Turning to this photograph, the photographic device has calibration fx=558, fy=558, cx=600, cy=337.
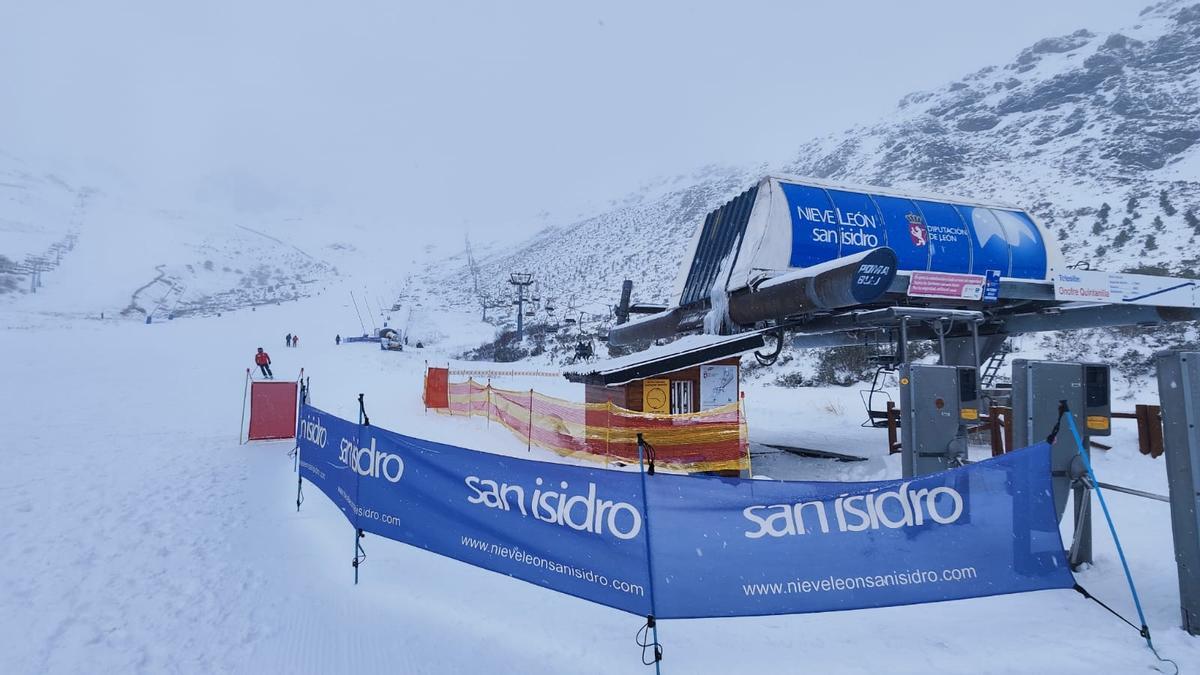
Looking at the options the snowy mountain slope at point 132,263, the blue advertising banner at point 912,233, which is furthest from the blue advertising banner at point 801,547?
the snowy mountain slope at point 132,263

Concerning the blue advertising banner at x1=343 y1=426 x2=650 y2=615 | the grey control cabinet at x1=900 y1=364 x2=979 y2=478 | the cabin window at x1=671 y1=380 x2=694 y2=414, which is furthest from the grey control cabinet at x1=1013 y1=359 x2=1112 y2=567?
the cabin window at x1=671 y1=380 x2=694 y2=414

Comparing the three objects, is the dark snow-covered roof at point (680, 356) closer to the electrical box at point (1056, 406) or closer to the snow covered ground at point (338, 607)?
the snow covered ground at point (338, 607)

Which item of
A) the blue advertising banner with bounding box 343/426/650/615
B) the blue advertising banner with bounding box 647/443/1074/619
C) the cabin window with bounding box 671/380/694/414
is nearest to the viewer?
the blue advertising banner with bounding box 647/443/1074/619

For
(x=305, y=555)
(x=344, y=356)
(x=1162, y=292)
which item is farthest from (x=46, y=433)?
(x=344, y=356)

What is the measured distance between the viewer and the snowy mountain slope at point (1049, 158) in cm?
3488

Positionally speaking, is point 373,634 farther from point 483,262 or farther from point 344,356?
point 483,262

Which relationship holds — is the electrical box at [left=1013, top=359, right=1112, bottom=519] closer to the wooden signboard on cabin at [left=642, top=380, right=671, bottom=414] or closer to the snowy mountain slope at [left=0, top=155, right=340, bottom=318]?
the wooden signboard on cabin at [left=642, top=380, right=671, bottom=414]

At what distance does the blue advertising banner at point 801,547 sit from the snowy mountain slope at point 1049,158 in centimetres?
1959

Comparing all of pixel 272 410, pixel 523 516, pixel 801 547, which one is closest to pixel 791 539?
pixel 801 547

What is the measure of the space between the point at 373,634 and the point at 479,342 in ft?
163

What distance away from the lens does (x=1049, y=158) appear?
54.6 metres

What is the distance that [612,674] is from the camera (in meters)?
3.61

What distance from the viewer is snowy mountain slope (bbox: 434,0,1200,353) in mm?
34875

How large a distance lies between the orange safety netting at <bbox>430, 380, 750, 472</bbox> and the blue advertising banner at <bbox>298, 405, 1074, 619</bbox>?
4.26 m
